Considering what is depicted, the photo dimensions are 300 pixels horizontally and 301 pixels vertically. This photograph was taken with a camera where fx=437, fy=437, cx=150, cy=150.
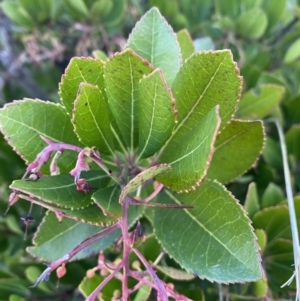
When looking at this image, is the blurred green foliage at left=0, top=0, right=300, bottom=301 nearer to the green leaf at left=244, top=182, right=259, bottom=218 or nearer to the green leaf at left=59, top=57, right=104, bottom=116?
the green leaf at left=244, top=182, right=259, bottom=218

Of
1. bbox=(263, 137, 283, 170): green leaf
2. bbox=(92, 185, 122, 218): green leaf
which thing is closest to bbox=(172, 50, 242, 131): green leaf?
bbox=(92, 185, 122, 218): green leaf

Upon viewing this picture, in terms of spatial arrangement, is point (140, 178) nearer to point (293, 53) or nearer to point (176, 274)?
point (176, 274)

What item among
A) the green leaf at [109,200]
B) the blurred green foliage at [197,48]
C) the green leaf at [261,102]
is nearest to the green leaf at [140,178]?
the green leaf at [109,200]

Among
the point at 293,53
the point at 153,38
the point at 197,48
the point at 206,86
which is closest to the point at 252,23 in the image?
the point at 293,53

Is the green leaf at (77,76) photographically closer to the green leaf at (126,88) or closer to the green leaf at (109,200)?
the green leaf at (126,88)

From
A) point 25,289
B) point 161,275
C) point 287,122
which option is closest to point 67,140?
point 161,275

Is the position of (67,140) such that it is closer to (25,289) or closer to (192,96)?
(192,96)
